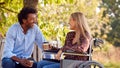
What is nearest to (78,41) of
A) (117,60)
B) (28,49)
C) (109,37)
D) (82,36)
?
(82,36)

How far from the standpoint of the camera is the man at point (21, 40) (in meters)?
5.45

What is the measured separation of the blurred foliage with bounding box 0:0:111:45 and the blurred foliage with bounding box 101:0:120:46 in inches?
80.9

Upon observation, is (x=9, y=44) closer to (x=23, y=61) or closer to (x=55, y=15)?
(x=23, y=61)

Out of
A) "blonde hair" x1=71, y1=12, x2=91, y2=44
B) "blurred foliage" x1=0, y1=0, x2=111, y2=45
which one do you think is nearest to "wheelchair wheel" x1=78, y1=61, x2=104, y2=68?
"blonde hair" x1=71, y1=12, x2=91, y2=44

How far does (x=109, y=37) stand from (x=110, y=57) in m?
4.61

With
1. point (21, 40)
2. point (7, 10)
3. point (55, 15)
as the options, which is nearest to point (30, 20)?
point (21, 40)

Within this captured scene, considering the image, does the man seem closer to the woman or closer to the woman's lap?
the woman's lap

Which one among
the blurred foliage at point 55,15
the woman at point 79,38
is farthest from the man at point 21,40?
the blurred foliage at point 55,15

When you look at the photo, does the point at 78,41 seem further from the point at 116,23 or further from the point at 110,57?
the point at 116,23

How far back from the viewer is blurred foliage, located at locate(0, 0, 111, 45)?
8.68 meters

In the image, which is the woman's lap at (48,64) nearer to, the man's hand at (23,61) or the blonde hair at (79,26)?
the man's hand at (23,61)

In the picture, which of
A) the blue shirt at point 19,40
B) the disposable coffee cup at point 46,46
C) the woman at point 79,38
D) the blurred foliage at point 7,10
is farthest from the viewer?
the blurred foliage at point 7,10

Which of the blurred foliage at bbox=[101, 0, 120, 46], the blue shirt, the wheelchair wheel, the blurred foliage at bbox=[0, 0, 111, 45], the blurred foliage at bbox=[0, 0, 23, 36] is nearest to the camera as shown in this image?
the wheelchair wheel

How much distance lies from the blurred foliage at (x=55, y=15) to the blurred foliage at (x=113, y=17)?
6.74 feet
